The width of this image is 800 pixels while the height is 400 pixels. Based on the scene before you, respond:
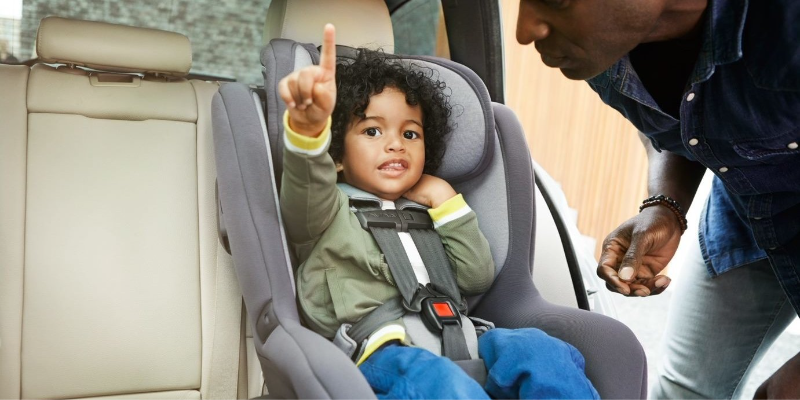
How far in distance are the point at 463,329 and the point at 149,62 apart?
102 cm

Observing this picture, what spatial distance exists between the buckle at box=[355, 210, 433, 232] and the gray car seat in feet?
0.46

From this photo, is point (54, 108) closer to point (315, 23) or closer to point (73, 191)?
point (73, 191)

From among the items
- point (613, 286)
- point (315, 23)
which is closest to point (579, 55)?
point (613, 286)

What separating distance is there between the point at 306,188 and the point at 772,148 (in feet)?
2.67

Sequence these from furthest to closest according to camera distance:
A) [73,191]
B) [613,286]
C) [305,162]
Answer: [73,191]
[305,162]
[613,286]

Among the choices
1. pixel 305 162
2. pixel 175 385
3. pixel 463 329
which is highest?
pixel 305 162

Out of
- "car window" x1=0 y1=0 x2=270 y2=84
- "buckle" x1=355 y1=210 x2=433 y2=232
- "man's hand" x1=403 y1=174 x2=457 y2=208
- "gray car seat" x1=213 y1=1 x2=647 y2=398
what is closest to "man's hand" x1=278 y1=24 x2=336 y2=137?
"gray car seat" x1=213 y1=1 x2=647 y2=398

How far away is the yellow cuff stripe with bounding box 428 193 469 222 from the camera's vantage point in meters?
1.75

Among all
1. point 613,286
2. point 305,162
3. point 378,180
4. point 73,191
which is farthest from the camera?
point 73,191

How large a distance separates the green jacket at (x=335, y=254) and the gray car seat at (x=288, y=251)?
0.22 feet

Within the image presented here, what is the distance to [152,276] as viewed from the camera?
195 cm

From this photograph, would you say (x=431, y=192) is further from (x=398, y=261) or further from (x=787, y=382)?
(x=787, y=382)

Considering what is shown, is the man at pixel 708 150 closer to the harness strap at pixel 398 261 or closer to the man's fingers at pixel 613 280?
the man's fingers at pixel 613 280

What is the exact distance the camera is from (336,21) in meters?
1.96
